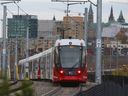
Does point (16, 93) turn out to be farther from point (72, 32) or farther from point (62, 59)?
point (72, 32)

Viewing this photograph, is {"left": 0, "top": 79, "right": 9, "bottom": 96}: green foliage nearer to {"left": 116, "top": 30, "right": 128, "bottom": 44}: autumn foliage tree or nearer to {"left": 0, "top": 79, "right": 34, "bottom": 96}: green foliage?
{"left": 0, "top": 79, "right": 34, "bottom": 96}: green foliage

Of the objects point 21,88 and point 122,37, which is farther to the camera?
point 122,37

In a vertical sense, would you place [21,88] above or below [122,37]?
below

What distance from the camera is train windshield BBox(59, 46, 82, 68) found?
1382 inches

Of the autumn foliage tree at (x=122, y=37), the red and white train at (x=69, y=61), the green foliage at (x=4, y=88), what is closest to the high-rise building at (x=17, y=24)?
the autumn foliage tree at (x=122, y=37)

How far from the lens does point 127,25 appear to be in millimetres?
130500

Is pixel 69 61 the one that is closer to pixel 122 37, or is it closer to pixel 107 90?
pixel 107 90

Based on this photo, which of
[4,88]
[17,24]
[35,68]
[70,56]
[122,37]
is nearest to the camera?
[4,88]

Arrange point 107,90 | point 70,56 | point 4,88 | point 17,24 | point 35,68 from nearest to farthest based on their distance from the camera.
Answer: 1. point 4,88
2. point 107,90
3. point 70,56
4. point 35,68
5. point 17,24

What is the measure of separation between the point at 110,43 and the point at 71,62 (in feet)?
282

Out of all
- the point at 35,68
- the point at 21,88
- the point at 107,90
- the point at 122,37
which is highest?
the point at 122,37

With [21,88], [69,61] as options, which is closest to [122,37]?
[69,61]

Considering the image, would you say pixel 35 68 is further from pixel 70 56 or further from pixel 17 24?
pixel 17 24

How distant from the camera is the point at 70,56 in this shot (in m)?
35.2
